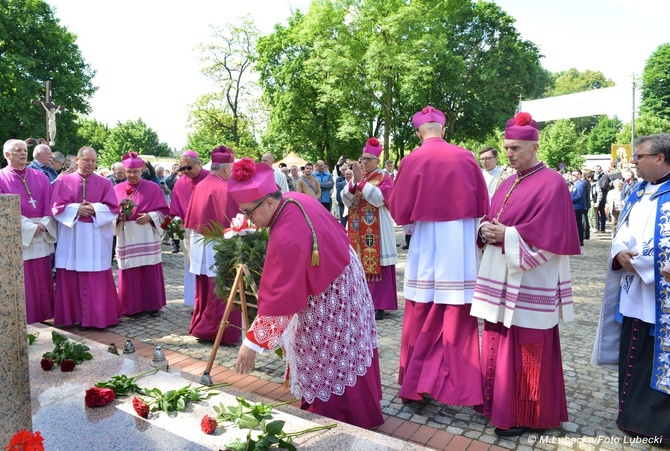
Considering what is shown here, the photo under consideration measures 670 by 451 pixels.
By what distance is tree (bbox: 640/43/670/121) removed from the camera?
52.0 meters

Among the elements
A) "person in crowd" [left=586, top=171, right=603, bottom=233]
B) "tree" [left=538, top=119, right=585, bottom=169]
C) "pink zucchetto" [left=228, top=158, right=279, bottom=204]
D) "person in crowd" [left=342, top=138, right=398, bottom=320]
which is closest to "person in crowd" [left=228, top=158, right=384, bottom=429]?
"pink zucchetto" [left=228, top=158, right=279, bottom=204]

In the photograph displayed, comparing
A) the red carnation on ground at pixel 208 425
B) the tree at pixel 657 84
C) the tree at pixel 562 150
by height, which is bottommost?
the red carnation on ground at pixel 208 425

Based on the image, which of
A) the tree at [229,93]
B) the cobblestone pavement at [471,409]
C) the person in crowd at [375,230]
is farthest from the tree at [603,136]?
the person in crowd at [375,230]

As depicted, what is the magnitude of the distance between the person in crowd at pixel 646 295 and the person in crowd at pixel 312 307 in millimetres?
2014

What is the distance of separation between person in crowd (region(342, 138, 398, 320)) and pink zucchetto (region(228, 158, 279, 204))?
158 inches

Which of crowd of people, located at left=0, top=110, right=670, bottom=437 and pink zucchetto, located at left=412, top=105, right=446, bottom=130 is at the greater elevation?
pink zucchetto, located at left=412, top=105, right=446, bottom=130

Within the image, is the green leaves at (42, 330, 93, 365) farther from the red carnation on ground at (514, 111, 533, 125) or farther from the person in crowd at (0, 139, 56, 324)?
the red carnation on ground at (514, 111, 533, 125)

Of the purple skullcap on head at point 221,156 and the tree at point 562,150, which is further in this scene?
the tree at point 562,150

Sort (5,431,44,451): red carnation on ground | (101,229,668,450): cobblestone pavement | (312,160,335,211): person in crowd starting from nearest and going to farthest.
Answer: (5,431,44,451): red carnation on ground → (101,229,668,450): cobblestone pavement → (312,160,335,211): person in crowd

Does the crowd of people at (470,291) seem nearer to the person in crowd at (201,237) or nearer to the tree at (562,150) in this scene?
the person in crowd at (201,237)

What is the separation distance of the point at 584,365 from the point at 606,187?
13.7m

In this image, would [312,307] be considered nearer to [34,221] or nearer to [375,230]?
[375,230]

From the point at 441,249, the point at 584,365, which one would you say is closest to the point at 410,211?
the point at 441,249

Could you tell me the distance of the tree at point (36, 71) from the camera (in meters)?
28.1
